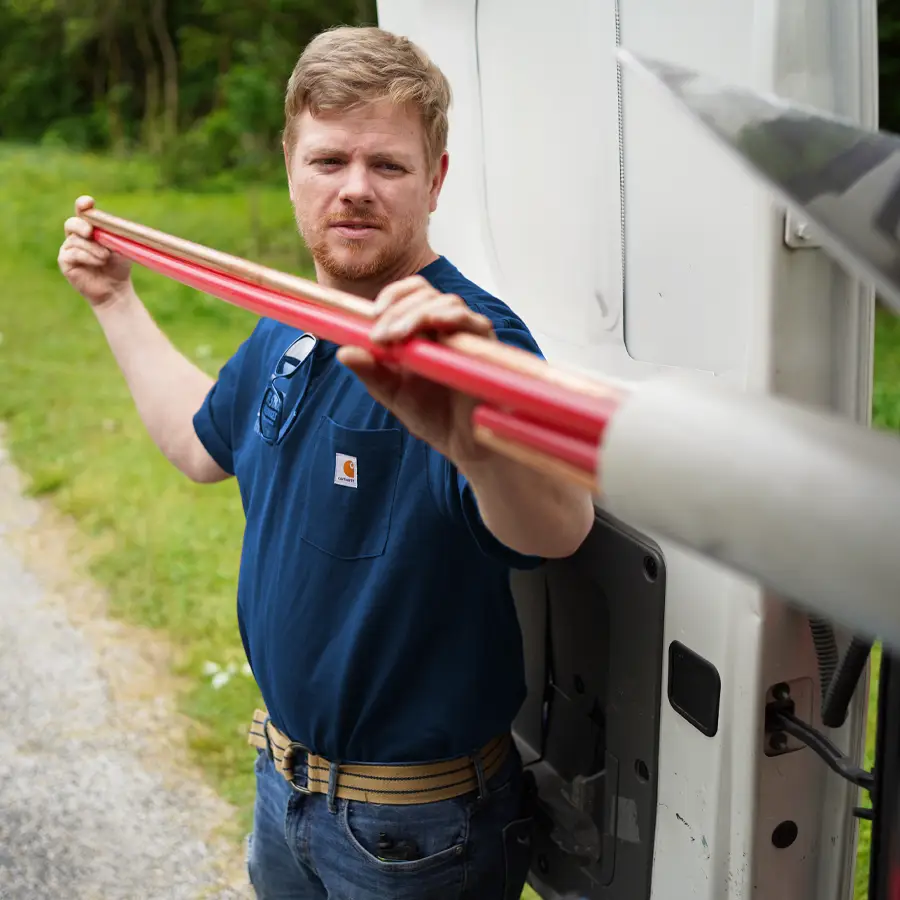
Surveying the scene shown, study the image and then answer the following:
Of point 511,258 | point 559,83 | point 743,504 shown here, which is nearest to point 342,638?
point 511,258

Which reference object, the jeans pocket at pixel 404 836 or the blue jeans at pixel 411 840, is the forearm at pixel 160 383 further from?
the jeans pocket at pixel 404 836

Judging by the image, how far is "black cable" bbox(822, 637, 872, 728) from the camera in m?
1.18

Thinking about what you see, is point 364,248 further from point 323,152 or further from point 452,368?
point 452,368

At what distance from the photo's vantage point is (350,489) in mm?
1536

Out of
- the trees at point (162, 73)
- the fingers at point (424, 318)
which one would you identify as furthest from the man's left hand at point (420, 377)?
the trees at point (162, 73)

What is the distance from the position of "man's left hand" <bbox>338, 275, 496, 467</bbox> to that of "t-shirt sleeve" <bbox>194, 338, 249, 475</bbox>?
0.95 m

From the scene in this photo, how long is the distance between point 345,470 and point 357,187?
0.43m

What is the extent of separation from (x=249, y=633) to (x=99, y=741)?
80.7 inches

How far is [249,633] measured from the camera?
1.83 m

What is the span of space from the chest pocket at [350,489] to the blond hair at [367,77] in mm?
493

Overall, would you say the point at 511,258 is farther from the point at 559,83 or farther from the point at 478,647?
the point at 478,647

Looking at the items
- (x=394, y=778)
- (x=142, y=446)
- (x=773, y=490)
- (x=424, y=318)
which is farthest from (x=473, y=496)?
(x=142, y=446)

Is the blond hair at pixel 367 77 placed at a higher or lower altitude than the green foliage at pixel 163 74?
higher

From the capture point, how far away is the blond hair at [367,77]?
5.11 feet
